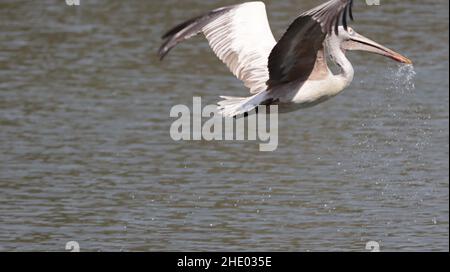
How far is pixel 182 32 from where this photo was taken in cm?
847

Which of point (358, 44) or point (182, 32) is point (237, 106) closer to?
point (182, 32)

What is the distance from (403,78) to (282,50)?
8354 millimetres

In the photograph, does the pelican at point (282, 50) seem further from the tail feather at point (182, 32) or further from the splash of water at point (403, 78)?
the splash of water at point (403, 78)

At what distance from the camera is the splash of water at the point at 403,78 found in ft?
49.0

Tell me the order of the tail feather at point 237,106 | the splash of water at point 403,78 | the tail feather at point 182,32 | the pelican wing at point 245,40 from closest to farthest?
the tail feather at point 182,32 → the tail feather at point 237,106 → the pelican wing at point 245,40 → the splash of water at point 403,78

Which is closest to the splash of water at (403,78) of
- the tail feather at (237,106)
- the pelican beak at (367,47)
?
the pelican beak at (367,47)

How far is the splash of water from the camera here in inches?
588

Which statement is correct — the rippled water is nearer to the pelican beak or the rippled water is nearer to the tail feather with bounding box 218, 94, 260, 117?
the tail feather with bounding box 218, 94, 260, 117

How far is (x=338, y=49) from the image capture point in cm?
957

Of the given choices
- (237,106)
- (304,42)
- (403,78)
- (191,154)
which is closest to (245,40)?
(237,106)
